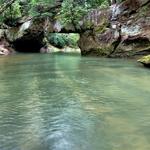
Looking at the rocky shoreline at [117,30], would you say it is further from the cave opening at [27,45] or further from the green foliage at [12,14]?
the cave opening at [27,45]

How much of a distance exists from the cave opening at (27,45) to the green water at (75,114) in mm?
30929

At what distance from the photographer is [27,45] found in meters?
47.6

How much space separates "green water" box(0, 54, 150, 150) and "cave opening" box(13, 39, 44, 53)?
30929 millimetres

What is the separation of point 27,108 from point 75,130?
2.40 meters

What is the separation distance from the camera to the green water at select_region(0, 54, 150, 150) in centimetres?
647

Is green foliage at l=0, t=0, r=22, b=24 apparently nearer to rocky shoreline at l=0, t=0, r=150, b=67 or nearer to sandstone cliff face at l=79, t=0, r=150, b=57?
rocky shoreline at l=0, t=0, r=150, b=67

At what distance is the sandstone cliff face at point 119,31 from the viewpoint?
28.8 metres

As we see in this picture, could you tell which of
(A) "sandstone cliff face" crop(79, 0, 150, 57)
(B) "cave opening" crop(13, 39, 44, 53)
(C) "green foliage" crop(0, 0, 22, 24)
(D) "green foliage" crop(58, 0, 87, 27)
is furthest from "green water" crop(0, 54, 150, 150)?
(B) "cave opening" crop(13, 39, 44, 53)

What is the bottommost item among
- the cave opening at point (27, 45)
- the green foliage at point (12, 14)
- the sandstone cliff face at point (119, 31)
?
the cave opening at point (27, 45)

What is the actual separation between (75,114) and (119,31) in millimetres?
22490

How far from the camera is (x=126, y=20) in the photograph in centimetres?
3042

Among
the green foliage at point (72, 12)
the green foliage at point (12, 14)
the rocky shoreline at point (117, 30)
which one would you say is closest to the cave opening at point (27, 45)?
the green foliage at point (12, 14)

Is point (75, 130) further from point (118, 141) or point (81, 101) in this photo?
point (81, 101)

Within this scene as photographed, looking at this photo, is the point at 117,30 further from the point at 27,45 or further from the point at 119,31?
the point at 27,45
